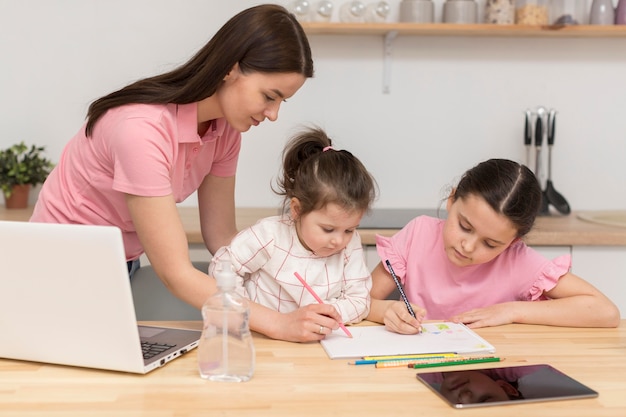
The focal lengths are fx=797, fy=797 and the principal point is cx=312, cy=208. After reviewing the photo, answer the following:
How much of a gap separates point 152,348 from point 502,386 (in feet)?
1.80

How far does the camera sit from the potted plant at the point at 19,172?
9.15 ft

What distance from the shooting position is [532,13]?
278 centimetres

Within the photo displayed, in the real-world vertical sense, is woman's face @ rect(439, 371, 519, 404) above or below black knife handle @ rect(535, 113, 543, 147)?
below

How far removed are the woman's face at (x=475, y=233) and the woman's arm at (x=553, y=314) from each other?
15 centimetres

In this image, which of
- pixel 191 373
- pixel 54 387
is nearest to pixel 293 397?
pixel 191 373

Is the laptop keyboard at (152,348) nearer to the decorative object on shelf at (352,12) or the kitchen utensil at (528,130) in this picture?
the decorative object on shelf at (352,12)

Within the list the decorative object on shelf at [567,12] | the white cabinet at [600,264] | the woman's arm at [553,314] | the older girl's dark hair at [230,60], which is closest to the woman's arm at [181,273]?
the older girl's dark hair at [230,60]

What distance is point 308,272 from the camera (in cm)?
160

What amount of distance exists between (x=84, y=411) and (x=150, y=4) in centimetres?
212

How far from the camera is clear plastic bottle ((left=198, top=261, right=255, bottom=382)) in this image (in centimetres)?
115

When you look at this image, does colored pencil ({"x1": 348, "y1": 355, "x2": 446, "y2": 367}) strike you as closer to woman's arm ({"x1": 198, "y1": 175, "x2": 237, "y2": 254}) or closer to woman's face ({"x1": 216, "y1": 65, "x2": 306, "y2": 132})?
woman's face ({"x1": 216, "y1": 65, "x2": 306, "y2": 132})

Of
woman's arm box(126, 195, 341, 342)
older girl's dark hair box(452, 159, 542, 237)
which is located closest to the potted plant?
woman's arm box(126, 195, 341, 342)

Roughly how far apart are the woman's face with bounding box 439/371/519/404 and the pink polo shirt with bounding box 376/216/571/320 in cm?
58

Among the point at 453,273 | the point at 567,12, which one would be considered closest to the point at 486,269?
the point at 453,273
